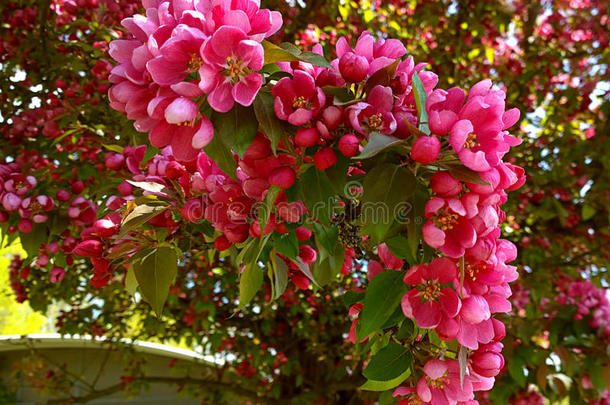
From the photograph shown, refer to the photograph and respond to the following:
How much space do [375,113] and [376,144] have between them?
5.4 inches

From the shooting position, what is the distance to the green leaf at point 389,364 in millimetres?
886

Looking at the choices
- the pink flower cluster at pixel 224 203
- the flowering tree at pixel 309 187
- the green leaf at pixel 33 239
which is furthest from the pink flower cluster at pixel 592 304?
the green leaf at pixel 33 239

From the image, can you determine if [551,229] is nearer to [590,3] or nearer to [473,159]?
[590,3]

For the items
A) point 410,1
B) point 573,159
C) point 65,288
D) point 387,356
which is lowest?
point 65,288

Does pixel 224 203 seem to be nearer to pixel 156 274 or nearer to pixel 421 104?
pixel 156 274

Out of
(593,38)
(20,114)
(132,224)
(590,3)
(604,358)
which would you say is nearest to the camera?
(132,224)

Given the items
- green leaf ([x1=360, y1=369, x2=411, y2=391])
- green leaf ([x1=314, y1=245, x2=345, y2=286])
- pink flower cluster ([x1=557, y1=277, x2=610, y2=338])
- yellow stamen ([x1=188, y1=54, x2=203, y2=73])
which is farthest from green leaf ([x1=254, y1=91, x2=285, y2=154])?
pink flower cluster ([x1=557, y1=277, x2=610, y2=338])

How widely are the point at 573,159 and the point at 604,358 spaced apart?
144cm

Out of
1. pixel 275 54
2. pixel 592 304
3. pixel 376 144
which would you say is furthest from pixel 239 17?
pixel 592 304

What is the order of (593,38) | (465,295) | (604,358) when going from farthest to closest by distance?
1. (593,38)
2. (604,358)
3. (465,295)

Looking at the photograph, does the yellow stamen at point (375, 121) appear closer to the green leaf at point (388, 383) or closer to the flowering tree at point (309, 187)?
the flowering tree at point (309, 187)

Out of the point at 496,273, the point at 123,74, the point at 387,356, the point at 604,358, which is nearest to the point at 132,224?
the point at 123,74

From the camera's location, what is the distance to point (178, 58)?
74cm

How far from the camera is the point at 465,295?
0.83 metres
